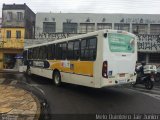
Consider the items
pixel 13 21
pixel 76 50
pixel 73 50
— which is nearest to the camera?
pixel 76 50

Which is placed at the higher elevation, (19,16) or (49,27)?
(19,16)

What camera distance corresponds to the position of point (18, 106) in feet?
34.3

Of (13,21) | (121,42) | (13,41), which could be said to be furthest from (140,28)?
(121,42)

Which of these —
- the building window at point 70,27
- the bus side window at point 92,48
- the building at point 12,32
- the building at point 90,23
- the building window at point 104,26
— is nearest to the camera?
the bus side window at point 92,48

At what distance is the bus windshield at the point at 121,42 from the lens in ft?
40.6

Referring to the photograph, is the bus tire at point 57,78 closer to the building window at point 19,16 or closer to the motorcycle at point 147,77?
the motorcycle at point 147,77

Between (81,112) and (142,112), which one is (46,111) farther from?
(142,112)

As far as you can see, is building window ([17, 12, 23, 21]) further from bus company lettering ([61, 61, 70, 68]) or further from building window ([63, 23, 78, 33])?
bus company lettering ([61, 61, 70, 68])

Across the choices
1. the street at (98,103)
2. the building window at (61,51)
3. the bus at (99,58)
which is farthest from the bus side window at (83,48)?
the building window at (61,51)

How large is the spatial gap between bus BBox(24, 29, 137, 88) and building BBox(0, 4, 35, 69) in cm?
2557

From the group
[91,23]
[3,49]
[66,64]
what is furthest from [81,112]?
[3,49]

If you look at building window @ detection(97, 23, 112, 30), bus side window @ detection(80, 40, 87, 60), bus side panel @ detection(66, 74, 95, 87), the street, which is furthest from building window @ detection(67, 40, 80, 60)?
building window @ detection(97, 23, 112, 30)

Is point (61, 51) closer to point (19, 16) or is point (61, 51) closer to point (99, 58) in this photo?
point (99, 58)

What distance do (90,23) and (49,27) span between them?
17.8 ft
